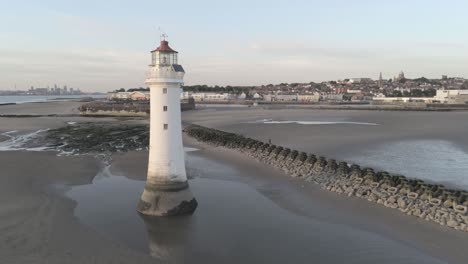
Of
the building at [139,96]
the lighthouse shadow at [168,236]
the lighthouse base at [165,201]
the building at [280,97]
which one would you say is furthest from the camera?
the building at [280,97]

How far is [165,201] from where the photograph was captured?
42.1ft

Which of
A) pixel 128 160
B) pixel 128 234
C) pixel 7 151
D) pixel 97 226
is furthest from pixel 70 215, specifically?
pixel 7 151

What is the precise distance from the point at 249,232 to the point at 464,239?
5.62m

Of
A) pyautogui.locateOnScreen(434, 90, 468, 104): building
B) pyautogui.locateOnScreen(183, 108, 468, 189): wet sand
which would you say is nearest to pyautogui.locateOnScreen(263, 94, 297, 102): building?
pyautogui.locateOnScreen(434, 90, 468, 104): building

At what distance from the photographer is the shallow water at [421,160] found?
1872 centimetres

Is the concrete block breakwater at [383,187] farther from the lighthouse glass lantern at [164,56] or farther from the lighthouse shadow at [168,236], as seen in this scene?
the lighthouse glass lantern at [164,56]

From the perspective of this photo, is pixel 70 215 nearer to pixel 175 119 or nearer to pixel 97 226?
pixel 97 226

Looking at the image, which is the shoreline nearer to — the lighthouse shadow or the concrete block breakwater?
the concrete block breakwater

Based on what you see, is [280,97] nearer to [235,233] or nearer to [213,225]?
[213,225]

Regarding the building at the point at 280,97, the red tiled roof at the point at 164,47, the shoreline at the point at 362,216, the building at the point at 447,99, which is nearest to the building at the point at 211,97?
the building at the point at 280,97

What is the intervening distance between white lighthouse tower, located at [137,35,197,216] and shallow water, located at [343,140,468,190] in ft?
37.6

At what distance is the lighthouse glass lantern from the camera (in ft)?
40.6

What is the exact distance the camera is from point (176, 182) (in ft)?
42.4

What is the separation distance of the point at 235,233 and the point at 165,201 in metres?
2.76
